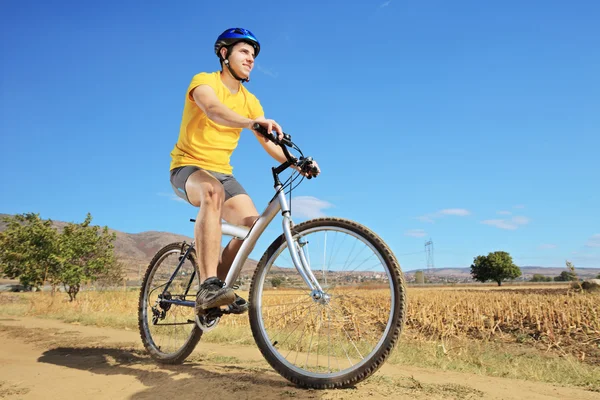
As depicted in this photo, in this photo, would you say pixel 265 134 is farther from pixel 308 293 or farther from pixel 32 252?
pixel 32 252

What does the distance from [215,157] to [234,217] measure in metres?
0.65

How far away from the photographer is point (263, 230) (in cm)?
428

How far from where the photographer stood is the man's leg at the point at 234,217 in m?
4.55

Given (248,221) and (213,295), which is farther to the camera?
(248,221)

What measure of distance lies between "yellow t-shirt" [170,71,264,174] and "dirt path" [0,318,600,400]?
2.05m

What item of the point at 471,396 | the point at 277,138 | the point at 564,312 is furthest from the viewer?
the point at 564,312

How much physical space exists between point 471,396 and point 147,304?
13.9 ft

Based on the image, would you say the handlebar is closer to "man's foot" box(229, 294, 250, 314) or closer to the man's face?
the man's face

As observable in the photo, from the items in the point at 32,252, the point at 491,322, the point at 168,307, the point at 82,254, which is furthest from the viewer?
the point at 32,252

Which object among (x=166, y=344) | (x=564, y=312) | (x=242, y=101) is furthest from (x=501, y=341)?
(x=242, y=101)

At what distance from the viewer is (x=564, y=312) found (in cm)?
1852

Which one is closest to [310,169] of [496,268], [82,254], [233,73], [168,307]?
[233,73]

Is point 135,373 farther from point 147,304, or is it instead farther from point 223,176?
point 223,176

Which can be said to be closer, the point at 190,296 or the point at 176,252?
the point at 190,296
